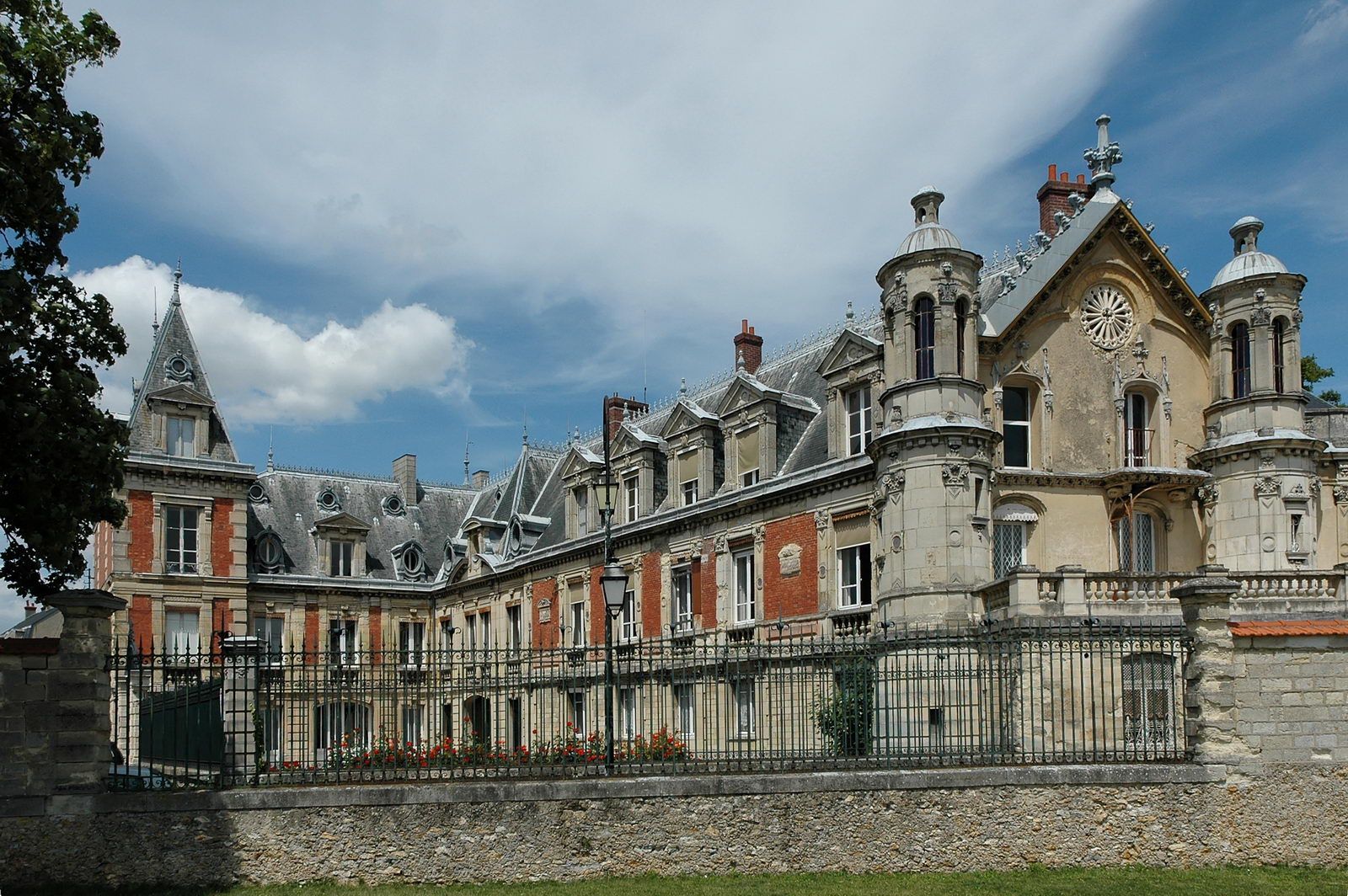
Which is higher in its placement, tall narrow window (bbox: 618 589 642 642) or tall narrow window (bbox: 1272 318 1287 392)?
tall narrow window (bbox: 1272 318 1287 392)

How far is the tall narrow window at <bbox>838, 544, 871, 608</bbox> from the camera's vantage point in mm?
27219

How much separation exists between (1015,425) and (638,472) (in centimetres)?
1248

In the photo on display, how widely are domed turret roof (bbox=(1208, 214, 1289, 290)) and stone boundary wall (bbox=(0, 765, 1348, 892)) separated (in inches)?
538

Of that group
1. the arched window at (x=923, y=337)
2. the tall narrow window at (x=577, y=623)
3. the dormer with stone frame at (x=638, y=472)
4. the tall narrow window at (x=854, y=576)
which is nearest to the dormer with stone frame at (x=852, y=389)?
the tall narrow window at (x=854, y=576)

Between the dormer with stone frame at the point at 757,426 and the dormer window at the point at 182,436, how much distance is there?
17895 mm

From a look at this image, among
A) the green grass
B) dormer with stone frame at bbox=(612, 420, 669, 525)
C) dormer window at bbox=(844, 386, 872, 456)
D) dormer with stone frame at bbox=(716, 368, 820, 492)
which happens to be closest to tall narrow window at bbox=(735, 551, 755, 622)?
dormer with stone frame at bbox=(716, 368, 820, 492)

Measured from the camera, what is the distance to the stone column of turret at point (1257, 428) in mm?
25812

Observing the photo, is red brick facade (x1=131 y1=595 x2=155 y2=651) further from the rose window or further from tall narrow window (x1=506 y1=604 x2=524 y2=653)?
the rose window

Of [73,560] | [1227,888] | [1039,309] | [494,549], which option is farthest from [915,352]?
[494,549]

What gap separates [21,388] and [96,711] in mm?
4595

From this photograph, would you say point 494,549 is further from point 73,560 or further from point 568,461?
point 73,560

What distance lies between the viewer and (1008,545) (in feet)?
85.6

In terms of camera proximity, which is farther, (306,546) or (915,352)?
(306,546)

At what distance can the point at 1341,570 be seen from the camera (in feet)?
74.8
